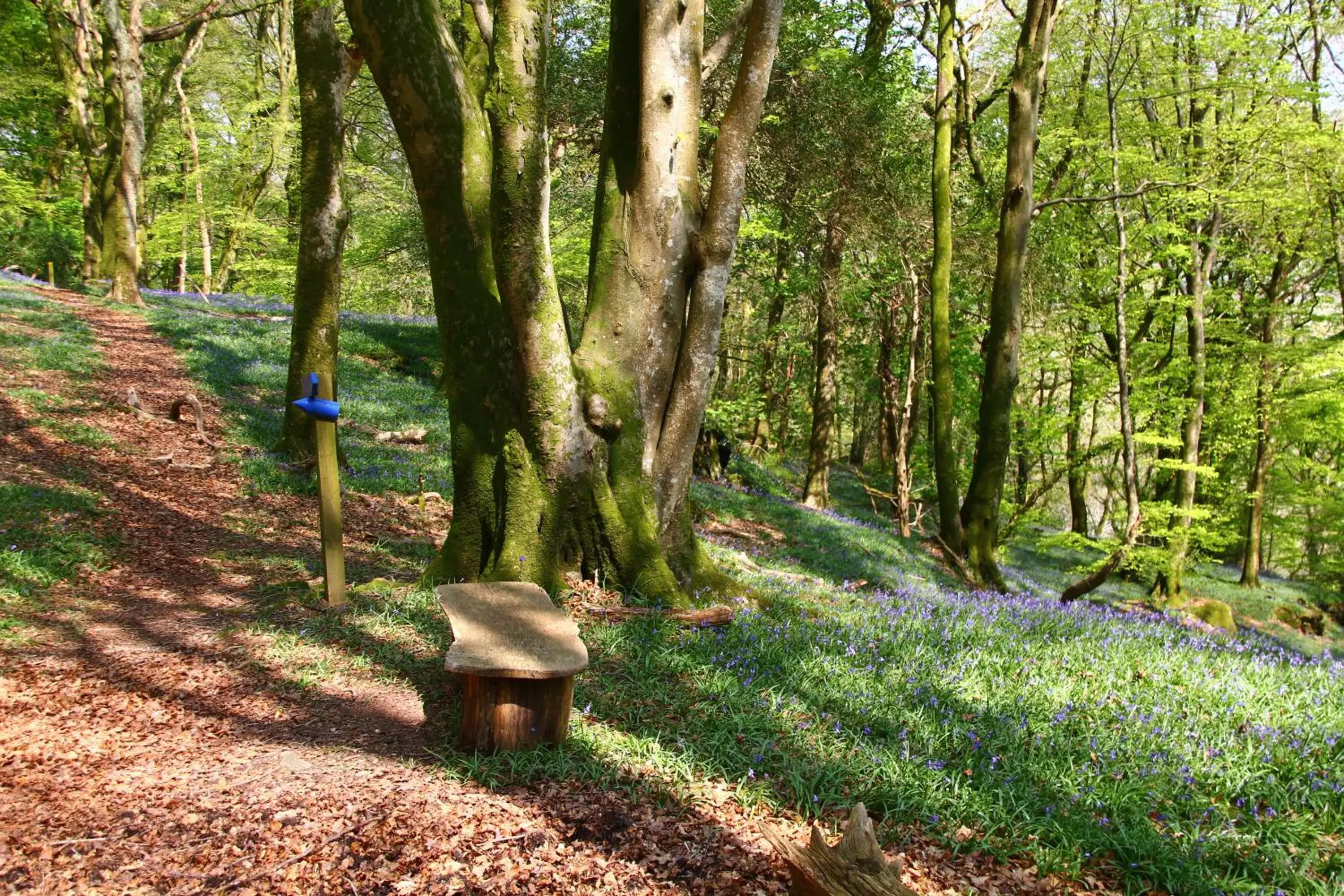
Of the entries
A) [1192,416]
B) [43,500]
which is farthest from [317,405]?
[1192,416]

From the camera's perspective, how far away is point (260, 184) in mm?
31109

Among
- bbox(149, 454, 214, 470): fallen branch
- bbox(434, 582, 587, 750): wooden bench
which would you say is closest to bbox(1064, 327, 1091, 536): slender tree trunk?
bbox(434, 582, 587, 750): wooden bench

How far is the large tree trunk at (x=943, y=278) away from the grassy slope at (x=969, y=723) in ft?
13.9

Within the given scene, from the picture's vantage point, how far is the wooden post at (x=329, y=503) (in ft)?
19.0

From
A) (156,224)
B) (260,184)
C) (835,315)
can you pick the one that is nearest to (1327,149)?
(835,315)

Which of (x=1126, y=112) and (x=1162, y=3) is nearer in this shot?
(x=1162, y=3)

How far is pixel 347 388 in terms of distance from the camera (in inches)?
587

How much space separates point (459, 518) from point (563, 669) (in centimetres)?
295

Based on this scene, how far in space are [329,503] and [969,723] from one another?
187 inches

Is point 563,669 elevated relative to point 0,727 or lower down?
elevated

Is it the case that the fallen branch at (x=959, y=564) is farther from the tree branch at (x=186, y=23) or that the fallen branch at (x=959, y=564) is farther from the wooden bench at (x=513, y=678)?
the tree branch at (x=186, y=23)

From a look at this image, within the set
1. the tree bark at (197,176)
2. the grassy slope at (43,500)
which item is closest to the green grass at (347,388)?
the grassy slope at (43,500)

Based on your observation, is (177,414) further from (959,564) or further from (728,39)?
(959,564)

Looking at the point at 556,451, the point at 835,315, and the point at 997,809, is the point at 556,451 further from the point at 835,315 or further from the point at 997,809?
the point at 835,315
